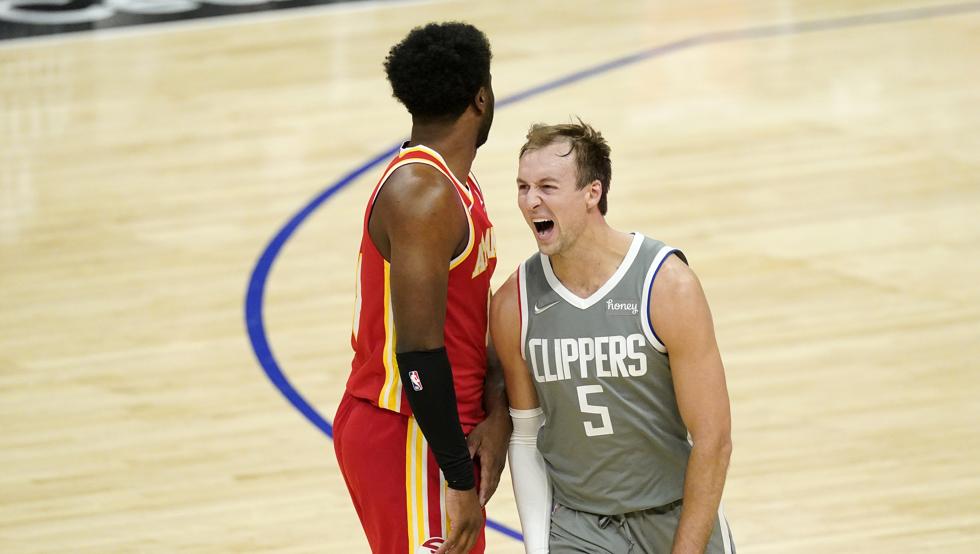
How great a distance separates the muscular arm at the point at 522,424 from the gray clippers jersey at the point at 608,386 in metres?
0.04

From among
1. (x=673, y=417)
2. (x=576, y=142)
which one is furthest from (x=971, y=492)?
(x=576, y=142)

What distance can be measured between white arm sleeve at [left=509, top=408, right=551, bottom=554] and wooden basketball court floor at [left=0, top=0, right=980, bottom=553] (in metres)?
1.62

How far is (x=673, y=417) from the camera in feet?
11.4

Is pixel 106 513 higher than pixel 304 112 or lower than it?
lower

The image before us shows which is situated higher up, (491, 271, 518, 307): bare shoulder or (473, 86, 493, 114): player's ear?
(473, 86, 493, 114): player's ear

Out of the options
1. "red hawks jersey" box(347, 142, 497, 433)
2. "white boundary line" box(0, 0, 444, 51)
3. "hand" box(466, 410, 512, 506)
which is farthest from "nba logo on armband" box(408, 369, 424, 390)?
"white boundary line" box(0, 0, 444, 51)

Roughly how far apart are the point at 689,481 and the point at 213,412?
3.45 meters

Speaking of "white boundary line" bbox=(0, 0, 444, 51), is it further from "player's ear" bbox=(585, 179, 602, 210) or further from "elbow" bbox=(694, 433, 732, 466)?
"elbow" bbox=(694, 433, 732, 466)

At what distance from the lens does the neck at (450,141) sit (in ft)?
11.4

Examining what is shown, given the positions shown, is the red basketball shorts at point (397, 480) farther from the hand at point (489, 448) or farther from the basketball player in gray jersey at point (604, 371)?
the basketball player in gray jersey at point (604, 371)

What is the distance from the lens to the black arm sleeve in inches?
130

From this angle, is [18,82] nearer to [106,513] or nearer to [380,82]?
[380,82]

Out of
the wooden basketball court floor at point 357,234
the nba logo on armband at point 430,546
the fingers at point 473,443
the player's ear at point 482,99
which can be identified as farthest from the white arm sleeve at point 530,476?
the wooden basketball court floor at point 357,234

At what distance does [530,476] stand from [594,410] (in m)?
0.30
